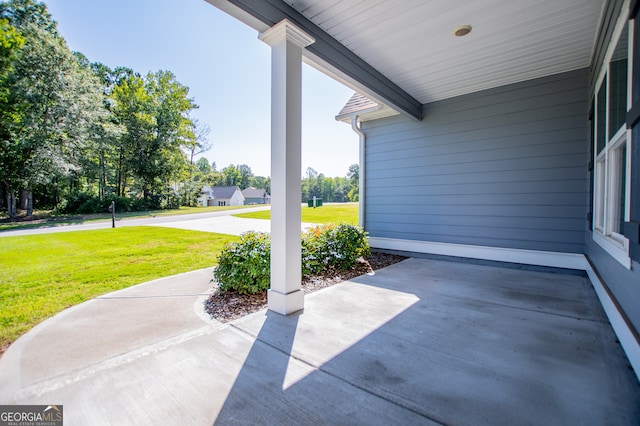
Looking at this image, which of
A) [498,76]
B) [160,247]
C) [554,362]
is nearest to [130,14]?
[160,247]

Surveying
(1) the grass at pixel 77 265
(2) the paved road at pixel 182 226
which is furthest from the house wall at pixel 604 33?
(2) the paved road at pixel 182 226

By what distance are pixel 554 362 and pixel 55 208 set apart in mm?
21468

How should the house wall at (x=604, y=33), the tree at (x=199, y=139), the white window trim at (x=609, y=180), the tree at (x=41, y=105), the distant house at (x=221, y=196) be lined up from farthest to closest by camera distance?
A: the distant house at (x=221, y=196), the tree at (x=199, y=139), the tree at (x=41, y=105), the house wall at (x=604, y=33), the white window trim at (x=609, y=180)

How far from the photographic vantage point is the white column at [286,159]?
8.50ft

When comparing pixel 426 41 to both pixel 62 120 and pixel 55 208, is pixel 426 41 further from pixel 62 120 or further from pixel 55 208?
pixel 55 208

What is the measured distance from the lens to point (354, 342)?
2100 millimetres

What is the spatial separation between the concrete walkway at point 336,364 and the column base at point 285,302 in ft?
0.29

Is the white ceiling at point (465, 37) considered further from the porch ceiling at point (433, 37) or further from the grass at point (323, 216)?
the grass at point (323, 216)

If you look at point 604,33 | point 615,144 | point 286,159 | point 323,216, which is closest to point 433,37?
point 604,33

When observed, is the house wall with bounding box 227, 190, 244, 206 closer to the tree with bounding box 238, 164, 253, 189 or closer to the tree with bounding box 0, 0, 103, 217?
the tree with bounding box 238, 164, 253, 189

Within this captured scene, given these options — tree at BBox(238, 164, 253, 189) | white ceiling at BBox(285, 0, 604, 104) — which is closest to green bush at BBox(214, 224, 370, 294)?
white ceiling at BBox(285, 0, 604, 104)

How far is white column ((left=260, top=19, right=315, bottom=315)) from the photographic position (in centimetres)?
259

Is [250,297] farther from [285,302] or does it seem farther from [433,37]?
[433,37]
